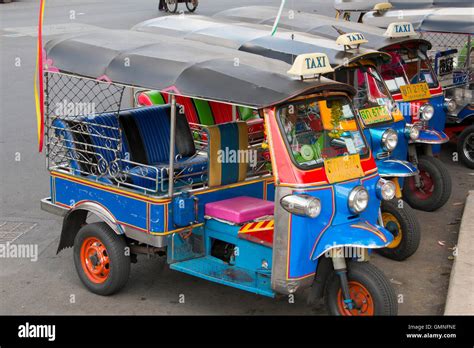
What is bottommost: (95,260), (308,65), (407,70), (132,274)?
(132,274)

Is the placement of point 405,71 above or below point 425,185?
above

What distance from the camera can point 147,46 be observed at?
25.2ft

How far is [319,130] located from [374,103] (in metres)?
2.77

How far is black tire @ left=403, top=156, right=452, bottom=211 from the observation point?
9664 mm

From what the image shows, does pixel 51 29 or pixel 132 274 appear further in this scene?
pixel 51 29

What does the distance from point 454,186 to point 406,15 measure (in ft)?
9.07

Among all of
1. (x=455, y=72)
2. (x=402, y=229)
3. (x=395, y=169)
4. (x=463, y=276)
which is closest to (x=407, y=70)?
(x=455, y=72)

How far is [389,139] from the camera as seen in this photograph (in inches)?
347

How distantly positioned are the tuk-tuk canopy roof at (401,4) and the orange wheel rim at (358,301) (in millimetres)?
7319

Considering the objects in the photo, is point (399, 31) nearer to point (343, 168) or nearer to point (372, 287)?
point (343, 168)

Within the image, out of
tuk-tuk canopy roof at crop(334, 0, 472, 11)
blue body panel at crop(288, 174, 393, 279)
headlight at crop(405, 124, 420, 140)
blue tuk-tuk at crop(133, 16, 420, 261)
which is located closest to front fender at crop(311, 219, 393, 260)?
blue body panel at crop(288, 174, 393, 279)

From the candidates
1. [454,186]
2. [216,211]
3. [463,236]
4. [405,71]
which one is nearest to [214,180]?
[216,211]

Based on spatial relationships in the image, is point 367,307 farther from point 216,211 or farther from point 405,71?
point 405,71

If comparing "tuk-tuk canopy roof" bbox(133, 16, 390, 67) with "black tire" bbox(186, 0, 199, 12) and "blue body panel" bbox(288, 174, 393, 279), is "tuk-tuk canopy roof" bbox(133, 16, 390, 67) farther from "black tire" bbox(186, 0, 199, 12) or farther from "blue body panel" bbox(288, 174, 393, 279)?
"black tire" bbox(186, 0, 199, 12)
